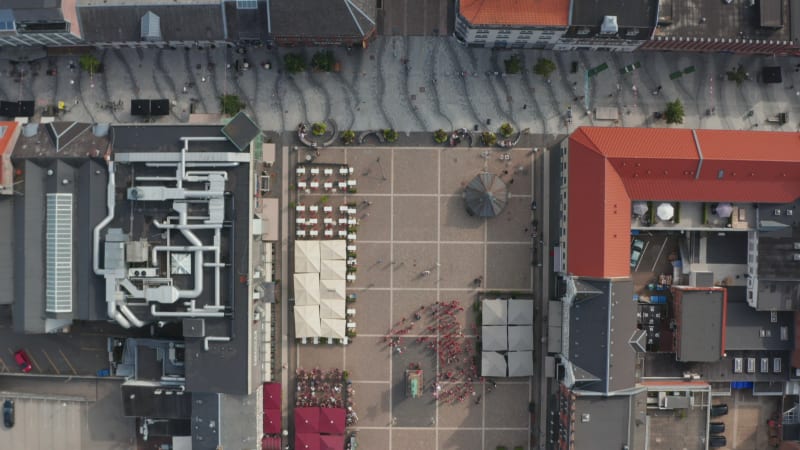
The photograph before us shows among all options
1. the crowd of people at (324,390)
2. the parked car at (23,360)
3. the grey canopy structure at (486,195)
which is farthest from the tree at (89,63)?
the grey canopy structure at (486,195)

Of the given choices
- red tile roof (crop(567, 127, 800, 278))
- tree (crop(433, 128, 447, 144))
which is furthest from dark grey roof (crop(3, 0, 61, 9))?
red tile roof (crop(567, 127, 800, 278))

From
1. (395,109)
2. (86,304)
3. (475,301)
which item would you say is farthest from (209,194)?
(475,301)

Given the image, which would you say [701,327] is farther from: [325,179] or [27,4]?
[27,4]

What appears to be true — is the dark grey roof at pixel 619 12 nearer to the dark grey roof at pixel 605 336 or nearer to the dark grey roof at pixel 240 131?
the dark grey roof at pixel 605 336

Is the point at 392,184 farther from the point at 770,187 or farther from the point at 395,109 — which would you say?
the point at 770,187

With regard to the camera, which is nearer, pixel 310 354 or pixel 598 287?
pixel 598 287
